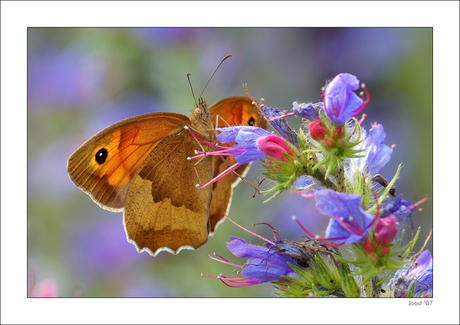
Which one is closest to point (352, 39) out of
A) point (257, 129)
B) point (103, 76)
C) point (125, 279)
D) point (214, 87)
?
point (214, 87)

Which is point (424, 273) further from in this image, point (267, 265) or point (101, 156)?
point (101, 156)

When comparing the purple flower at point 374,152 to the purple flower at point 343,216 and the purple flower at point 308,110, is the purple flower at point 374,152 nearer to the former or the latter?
the purple flower at point 308,110

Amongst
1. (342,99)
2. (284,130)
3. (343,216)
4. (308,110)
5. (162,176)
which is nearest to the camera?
(343,216)

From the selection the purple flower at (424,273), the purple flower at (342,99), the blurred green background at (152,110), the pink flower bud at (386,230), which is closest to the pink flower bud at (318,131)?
the purple flower at (342,99)

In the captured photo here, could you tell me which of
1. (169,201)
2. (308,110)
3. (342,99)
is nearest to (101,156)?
(169,201)

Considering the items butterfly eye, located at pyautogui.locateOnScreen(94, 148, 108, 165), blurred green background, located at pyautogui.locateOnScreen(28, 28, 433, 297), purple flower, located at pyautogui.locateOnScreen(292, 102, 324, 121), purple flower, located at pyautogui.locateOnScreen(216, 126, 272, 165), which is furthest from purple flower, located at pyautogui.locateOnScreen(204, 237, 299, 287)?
blurred green background, located at pyautogui.locateOnScreen(28, 28, 433, 297)

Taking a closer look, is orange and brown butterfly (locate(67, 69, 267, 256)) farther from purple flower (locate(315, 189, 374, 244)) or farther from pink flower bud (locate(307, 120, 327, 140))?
purple flower (locate(315, 189, 374, 244))

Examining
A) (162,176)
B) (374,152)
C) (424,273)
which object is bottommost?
(424,273)
